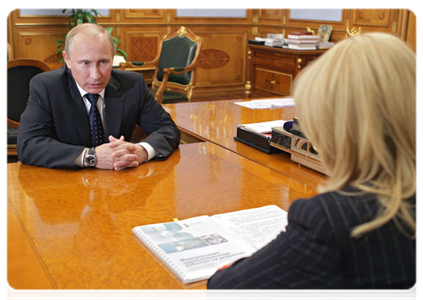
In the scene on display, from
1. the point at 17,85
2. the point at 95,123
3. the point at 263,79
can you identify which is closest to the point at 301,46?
the point at 263,79

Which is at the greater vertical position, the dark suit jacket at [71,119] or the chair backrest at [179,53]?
the chair backrest at [179,53]

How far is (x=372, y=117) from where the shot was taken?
0.85 meters

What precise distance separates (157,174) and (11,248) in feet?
2.43

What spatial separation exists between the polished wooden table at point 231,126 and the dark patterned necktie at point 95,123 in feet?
1.47

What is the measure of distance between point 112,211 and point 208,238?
0.36 meters

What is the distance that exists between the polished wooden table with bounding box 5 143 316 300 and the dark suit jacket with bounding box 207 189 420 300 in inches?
14.5

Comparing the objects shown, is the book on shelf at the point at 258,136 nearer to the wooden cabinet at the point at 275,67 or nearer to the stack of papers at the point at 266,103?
the stack of papers at the point at 266,103

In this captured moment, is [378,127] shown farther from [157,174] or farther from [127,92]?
[127,92]

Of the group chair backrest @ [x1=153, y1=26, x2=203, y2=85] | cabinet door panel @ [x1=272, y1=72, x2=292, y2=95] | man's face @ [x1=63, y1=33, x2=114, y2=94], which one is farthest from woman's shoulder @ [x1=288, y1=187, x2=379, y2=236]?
cabinet door panel @ [x1=272, y1=72, x2=292, y2=95]

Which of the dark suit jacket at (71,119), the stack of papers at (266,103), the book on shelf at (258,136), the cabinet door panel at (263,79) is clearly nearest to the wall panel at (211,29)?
the cabinet door panel at (263,79)

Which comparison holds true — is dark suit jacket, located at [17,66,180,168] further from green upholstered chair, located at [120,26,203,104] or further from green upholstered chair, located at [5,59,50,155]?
green upholstered chair, located at [120,26,203,104]

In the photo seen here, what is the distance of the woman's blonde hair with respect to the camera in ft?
2.80

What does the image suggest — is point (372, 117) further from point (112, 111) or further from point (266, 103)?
point (266, 103)

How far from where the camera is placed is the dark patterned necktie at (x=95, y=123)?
2.44 metres
